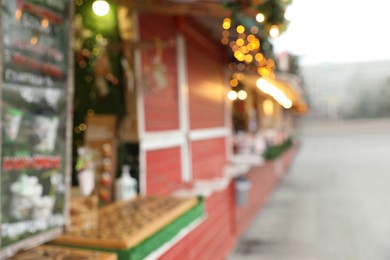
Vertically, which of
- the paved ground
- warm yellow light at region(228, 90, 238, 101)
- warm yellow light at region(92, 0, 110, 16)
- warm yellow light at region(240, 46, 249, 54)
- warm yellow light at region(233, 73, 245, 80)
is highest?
warm yellow light at region(240, 46, 249, 54)

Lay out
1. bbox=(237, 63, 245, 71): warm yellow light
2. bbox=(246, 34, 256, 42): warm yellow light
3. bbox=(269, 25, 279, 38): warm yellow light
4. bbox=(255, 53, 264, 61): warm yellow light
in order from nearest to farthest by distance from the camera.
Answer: bbox=(269, 25, 279, 38): warm yellow light
bbox=(246, 34, 256, 42): warm yellow light
bbox=(255, 53, 264, 61): warm yellow light
bbox=(237, 63, 245, 71): warm yellow light

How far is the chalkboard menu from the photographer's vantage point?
211 centimetres

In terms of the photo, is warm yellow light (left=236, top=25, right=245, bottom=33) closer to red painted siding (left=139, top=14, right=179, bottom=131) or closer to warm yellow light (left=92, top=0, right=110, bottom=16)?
red painted siding (left=139, top=14, right=179, bottom=131)

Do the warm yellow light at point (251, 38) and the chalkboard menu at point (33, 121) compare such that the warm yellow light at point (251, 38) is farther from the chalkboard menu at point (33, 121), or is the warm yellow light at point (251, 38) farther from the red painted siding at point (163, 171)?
the chalkboard menu at point (33, 121)

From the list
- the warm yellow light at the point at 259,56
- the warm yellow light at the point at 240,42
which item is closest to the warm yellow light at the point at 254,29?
the warm yellow light at the point at 240,42

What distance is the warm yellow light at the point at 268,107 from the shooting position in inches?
671

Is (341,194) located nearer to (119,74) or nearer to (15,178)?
(119,74)

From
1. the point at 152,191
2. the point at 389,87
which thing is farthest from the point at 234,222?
the point at 389,87

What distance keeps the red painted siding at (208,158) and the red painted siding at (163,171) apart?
2.62 feet

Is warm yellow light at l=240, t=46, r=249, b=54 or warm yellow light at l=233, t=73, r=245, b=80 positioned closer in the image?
warm yellow light at l=240, t=46, r=249, b=54

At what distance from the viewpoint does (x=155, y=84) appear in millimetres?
4625

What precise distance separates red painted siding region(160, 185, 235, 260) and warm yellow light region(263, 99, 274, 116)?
993 centimetres

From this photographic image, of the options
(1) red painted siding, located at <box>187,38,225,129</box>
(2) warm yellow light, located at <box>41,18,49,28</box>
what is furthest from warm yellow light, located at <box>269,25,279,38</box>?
(1) red painted siding, located at <box>187,38,225,129</box>

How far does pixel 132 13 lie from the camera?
14.3 ft
